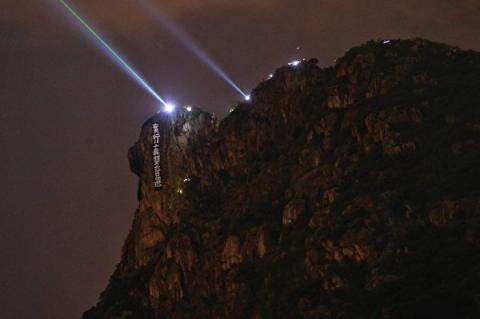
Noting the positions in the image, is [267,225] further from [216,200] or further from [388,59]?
[388,59]

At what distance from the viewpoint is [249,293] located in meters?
98.4

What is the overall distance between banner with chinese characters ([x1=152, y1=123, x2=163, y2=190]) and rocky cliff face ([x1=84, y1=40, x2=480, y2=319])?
0.31m

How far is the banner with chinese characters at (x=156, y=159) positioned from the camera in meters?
129

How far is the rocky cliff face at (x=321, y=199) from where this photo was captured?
83562 millimetres

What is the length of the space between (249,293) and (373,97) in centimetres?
3242

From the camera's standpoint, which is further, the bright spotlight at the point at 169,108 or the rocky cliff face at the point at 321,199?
the bright spotlight at the point at 169,108

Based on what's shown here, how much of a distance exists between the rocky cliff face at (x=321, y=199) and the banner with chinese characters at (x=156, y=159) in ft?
1.01

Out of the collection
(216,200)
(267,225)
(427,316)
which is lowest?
(427,316)

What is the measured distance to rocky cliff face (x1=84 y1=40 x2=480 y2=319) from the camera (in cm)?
8356

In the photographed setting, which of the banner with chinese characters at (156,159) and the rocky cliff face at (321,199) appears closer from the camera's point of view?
the rocky cliff face at (321,199)

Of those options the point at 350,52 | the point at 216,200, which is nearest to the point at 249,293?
the point at 216,200

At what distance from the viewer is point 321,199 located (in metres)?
101

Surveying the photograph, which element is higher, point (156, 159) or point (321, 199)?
point (156, 159)

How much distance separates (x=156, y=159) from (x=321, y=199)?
124ft
